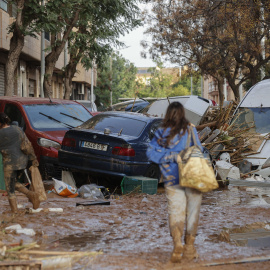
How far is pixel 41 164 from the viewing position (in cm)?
1230

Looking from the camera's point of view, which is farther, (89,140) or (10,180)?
(89,140)

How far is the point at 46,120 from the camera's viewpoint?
525 inches

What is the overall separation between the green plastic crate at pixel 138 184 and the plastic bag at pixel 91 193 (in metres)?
0.53

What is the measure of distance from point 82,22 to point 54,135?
A: 14655 millimetres

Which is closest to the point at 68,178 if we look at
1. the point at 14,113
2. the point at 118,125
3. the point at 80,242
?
the point at 118,125

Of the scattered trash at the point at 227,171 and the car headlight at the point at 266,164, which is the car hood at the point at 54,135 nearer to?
the scattered trash at the point at 227,171

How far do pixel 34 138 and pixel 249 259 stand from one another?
23.9ft

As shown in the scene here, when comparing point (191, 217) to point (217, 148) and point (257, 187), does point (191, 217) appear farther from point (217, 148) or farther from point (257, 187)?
point (217, 148)

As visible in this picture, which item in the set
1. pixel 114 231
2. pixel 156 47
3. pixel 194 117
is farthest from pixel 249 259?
pixel 156 47

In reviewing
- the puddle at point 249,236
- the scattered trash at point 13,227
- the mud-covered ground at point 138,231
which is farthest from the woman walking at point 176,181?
the scattered trash at point 13,227

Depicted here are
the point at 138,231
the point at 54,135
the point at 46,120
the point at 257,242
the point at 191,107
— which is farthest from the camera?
the point at 191,107

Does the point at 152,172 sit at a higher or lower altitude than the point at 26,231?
higher

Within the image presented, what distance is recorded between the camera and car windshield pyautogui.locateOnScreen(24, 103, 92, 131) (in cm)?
1313

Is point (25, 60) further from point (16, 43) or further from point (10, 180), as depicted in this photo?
point (10, 180)
